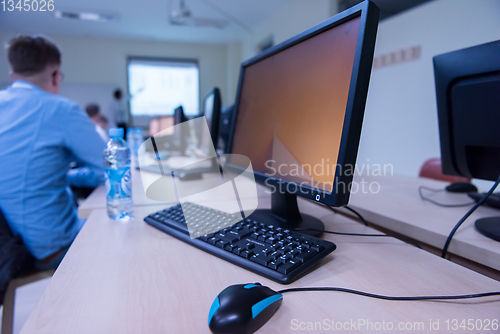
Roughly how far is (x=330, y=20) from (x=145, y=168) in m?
1.32

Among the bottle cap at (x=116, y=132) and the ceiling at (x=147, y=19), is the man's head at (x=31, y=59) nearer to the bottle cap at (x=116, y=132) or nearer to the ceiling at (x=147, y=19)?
the bottle cap at (x=116, y=132)

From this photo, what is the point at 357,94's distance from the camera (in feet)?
1.60

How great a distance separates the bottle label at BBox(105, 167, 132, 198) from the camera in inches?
33.6

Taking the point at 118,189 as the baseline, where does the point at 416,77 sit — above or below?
above

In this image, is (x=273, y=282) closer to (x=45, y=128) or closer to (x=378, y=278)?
(x=378, y=278)

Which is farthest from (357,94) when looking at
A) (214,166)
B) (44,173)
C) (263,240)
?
(44,173)

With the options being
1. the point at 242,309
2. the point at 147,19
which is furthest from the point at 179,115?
the point at 147,19

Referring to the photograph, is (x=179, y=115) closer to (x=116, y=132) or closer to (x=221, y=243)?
(x=116, y=132)

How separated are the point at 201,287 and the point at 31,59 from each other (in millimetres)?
1424

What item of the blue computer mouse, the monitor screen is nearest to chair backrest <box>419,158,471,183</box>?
the monitor screen

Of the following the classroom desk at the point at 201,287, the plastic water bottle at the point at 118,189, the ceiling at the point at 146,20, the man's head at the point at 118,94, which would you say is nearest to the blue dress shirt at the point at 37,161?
the plastic water bottle at the point at 118,189

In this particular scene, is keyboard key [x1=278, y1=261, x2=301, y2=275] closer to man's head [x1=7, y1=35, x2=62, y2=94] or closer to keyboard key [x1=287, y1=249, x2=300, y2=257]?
keyboard key [x1=287, y1=249, x2=300, y2=257]

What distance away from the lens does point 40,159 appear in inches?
43.6

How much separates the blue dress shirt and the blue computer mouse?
1063 mm
